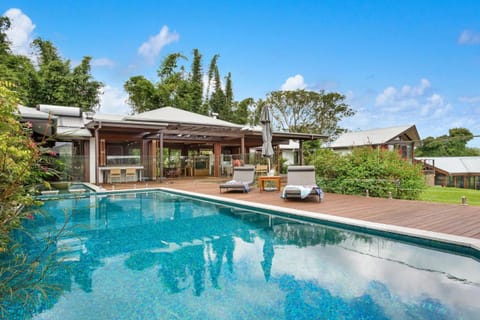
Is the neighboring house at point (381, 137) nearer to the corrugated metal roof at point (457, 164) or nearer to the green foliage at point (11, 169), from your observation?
the corrugated metal roof at point (457, 164)

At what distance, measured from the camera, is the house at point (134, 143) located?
14367mm

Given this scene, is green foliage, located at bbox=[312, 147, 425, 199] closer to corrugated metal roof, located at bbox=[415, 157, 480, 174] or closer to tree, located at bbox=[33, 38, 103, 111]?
tree, located at bbox=[33, 38, 103, 111]

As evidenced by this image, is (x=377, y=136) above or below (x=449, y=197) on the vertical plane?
above

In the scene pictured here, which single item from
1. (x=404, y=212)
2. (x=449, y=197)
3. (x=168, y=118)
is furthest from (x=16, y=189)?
(x=168, y=118)

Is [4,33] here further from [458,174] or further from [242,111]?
[458,174]

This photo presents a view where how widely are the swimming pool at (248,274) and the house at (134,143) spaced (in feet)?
28.0

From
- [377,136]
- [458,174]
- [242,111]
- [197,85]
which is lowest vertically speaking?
[458,174]

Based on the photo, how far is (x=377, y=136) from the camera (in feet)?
94.7

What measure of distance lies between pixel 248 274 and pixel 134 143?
1654 cm

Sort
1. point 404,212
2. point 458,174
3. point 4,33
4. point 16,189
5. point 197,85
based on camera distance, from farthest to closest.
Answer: point 197,85 → point 458,174 → point 4,33 → point 404,212 → point 16,189

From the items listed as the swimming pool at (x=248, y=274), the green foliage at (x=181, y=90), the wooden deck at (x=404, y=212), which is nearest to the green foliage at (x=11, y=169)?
the swimming pool at (x=248, y=274)

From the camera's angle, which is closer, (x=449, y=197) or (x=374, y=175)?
(x=374, y=175)

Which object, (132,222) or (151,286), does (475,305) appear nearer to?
(151,286)

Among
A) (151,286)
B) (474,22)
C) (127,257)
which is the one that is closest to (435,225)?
(151,286)
